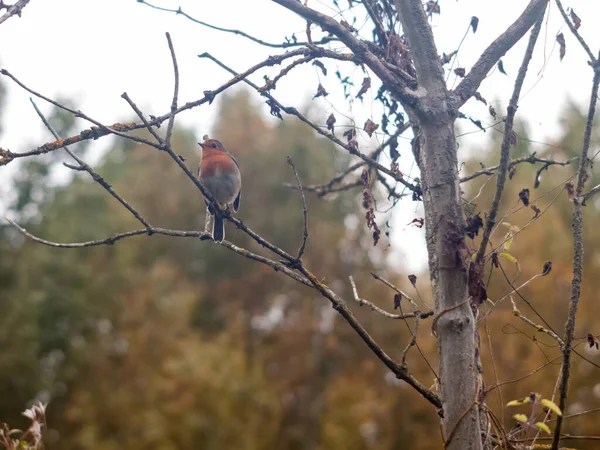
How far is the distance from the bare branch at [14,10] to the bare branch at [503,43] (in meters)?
1.66

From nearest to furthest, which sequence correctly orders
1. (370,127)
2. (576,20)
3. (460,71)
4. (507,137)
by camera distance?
(507,137) < (576,20) < (460,71) < (370,127)

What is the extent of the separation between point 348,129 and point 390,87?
2.50 feet

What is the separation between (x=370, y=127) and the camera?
266 cm

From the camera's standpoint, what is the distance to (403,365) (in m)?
2.11

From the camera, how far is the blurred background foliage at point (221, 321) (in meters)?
14.1

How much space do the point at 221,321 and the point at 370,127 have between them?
16.5m

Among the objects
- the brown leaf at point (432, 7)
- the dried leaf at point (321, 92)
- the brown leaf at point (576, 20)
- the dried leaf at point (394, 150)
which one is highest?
the brown leaf at point (432, 7)

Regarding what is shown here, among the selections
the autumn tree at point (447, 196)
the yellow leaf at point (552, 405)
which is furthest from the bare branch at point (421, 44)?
the yellow leaf at point (552, 405)

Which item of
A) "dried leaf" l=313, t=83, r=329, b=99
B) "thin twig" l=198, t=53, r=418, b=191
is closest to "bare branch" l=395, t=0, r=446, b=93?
"thin twig" l=198, t=53, r=418, b=191

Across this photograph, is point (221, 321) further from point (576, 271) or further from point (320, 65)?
point (576, 271)

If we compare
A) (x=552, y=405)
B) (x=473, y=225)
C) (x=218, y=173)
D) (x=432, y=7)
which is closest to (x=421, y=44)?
(x=473, y=225)

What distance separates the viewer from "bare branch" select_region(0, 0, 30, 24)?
210 cm

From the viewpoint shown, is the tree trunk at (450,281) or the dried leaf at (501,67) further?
the dried leaf at (501,67)

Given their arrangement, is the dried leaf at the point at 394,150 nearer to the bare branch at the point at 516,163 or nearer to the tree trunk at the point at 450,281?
the bare branch at the point at 516,163
